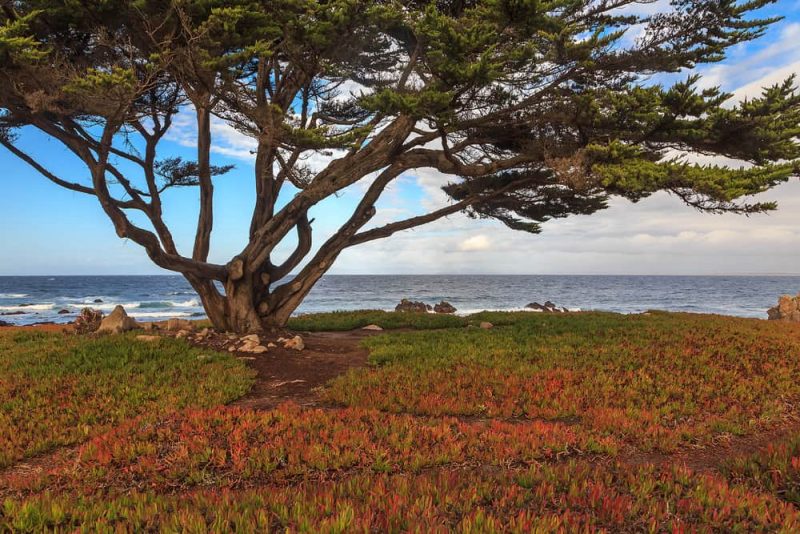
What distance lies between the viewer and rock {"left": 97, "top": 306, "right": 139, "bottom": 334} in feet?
48.9

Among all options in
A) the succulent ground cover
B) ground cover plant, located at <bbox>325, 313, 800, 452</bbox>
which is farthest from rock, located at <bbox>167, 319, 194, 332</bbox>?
ground cover plant, located at <bbox>325, 313, 800, 452</bbox>

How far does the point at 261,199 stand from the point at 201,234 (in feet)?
7.13

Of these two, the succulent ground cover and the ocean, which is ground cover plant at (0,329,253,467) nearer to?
the succulent ground cover

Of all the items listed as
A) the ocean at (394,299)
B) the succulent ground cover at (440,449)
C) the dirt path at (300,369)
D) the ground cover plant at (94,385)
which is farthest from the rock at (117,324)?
the ocean at (394,299)

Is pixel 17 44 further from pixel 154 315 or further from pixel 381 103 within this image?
pixel 154 315

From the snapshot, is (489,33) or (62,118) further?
(62,118)

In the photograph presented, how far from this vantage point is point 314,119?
15445mm

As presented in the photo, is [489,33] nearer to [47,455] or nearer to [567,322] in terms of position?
[47,455]

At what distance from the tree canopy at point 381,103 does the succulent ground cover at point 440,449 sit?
387 cm

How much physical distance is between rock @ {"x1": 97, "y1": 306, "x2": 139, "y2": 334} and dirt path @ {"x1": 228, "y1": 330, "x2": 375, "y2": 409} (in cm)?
543

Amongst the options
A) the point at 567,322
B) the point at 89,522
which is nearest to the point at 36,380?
the point at 89,522

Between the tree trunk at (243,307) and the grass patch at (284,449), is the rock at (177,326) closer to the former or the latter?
the tree trunk at (243,307)

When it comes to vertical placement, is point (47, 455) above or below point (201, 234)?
below

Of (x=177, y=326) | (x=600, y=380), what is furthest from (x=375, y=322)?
(x=600, y=380)
